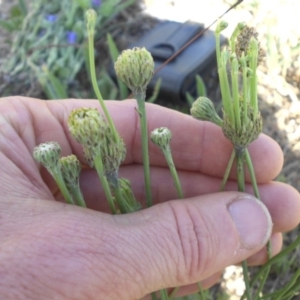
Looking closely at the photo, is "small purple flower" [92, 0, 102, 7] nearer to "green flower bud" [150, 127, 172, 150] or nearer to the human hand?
the human hand

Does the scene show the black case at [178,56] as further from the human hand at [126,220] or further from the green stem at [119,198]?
the green stem at [119,198]

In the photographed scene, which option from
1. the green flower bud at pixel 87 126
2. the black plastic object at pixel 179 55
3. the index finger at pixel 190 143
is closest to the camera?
the green flower bud at pixel 87 126

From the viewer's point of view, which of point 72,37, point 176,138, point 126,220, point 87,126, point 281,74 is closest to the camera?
point 87,126

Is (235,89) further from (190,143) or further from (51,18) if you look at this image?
(51,18)

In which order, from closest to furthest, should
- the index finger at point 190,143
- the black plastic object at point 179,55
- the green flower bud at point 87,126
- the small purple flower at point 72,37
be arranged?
the green flower bud at point 87,126 → the index finger at point 190,143 → the black plastic object at point 179,55 → the small purple flower at point 72,37

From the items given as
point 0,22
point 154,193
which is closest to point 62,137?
point 154,193

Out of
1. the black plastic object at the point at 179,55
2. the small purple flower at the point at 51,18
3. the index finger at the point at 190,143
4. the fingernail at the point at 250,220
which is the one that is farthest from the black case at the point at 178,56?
the fingernail at the point at 250,220

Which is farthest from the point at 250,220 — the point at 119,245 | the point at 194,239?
the point at 119,245

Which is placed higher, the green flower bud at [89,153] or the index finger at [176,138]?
the green flower bud at [89,153]
